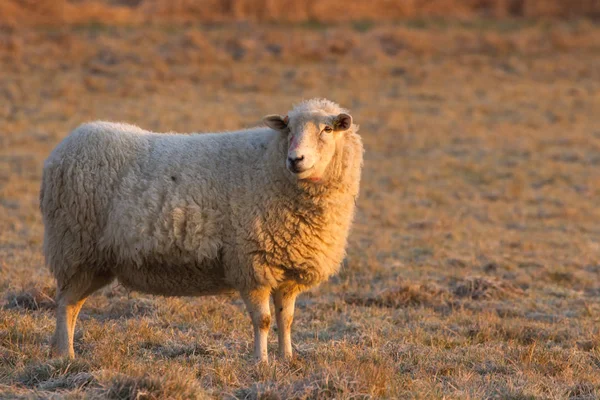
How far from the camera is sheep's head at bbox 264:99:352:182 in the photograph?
629 cm

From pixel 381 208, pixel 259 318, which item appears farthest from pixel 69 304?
pixel 381 208

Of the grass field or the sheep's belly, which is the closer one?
the grass field

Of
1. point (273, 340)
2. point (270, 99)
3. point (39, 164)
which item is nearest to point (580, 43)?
point (270, 99)

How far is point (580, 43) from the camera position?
31.4 m

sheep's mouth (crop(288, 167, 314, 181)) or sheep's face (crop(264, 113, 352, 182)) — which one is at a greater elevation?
sheep's face (crop(264, 113, 352, 182))

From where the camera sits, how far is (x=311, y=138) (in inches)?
253

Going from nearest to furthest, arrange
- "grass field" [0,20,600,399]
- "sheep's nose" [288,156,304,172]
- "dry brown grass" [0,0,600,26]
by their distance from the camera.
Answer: "grass field" [0,20,600,399] < "sheep's nose" [288,156,304,172] < "dry brown grass" [0,0,600,26]

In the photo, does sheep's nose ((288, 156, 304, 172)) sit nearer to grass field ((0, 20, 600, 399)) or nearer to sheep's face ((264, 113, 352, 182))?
sheep's face ((264, 113, 352, 182))

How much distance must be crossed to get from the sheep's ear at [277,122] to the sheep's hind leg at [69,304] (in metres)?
1.80

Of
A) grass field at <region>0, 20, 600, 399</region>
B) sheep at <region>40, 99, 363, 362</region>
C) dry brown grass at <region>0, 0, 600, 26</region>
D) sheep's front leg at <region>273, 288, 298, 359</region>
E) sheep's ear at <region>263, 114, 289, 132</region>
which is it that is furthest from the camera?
dry brown grass at <region>0, 0, 600, 26</region>

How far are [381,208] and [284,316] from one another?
8306 millimetres

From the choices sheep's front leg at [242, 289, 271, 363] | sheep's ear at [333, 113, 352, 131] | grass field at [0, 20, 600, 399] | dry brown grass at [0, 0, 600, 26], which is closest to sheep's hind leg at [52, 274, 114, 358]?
grass field at [0, 20, 600, 399]

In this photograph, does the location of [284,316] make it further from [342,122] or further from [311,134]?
[342,122]

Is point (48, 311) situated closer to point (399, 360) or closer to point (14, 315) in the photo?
point (14, 315)
